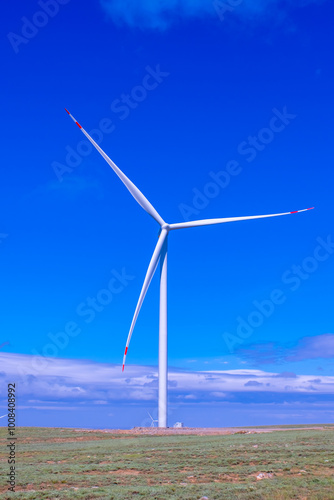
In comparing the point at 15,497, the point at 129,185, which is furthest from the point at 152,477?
the point at 129,185

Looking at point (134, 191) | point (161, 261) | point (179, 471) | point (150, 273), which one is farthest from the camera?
point (161, 261)

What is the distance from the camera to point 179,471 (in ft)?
103

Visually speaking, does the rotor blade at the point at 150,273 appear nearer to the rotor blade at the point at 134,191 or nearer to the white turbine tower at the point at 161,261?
the white turbine tower at the point at 161,261

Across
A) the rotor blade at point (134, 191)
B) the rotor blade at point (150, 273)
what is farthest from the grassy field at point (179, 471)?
the rotor blade at point (134, 191)

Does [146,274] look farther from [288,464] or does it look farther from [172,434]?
[288,464]

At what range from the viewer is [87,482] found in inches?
1099

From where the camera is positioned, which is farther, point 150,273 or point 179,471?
point 150,273

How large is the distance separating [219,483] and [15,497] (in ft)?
33.7

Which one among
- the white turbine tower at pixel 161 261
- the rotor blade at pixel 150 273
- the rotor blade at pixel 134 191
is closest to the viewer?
the rotor blade at pixel 150 273

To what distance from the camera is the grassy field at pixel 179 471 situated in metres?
24.5

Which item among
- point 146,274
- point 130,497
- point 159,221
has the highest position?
point 159,221

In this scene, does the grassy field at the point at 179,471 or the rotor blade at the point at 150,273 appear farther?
the rotor blade at the point at 150,273

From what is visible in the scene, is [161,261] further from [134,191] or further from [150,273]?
[134,191]

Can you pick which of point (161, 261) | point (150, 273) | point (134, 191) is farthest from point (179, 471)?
point (134, 191)
